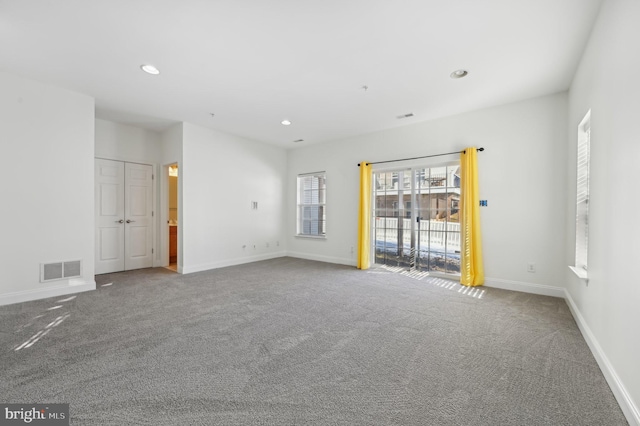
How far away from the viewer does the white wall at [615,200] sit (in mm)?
1584

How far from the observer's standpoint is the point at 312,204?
6.82 m

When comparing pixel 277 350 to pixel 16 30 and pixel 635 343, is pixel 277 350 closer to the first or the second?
pixel 635 343

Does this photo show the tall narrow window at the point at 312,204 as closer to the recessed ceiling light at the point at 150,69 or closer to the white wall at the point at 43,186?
the recessed ceiling light at the point at 150,69

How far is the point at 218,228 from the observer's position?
18.6 ft

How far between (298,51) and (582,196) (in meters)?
3.51

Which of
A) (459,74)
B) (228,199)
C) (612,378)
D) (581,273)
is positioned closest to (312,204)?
(228,199)

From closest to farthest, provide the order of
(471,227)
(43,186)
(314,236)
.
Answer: (43,186)
(471,227)
(314,236)

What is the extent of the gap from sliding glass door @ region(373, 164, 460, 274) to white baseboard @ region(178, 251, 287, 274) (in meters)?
2.61

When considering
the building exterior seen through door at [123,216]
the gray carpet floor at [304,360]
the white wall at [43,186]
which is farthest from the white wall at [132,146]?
the gray carpet floor at [304,360]

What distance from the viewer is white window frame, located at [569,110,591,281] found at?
9.50 feet

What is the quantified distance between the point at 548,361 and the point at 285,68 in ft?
12.3

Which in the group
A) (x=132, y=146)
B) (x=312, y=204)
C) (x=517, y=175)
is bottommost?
(x=312, y=204)

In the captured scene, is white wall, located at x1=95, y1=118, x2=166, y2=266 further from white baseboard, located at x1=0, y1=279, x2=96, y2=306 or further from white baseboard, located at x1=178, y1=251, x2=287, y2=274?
white baseboard, located at x1=0, y1=279, x2=96, y2=306

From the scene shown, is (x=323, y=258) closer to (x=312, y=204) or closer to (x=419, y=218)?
(x=312, y=204)
